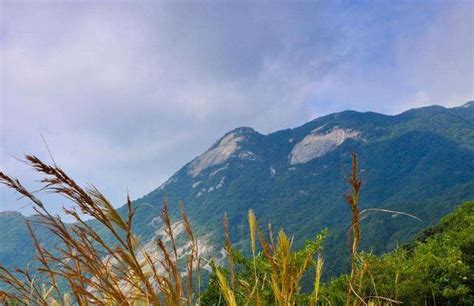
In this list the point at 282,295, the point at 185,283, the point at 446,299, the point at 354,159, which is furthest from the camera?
the point at 446,299

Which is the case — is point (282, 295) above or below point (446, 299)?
above

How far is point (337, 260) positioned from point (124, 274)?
495ft

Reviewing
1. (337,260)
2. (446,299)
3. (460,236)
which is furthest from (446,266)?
(337,260)

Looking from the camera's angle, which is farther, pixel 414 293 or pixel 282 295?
pixel 414 293

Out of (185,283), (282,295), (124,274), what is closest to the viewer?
(282,295)

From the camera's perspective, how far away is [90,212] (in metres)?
1.44

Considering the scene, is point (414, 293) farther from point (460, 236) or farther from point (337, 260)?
point (337, 260)

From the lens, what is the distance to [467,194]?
16538cm

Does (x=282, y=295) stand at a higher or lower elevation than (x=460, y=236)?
higher

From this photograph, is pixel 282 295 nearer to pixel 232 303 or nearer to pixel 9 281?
pixel 232 303

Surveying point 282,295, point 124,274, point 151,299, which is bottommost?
point 282,295

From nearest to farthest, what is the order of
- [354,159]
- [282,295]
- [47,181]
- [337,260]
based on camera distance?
[47,181], [354,159], [282,295], [337,260]

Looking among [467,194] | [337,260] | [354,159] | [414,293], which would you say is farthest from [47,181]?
[467,194]

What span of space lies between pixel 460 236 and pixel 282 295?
3016cm
